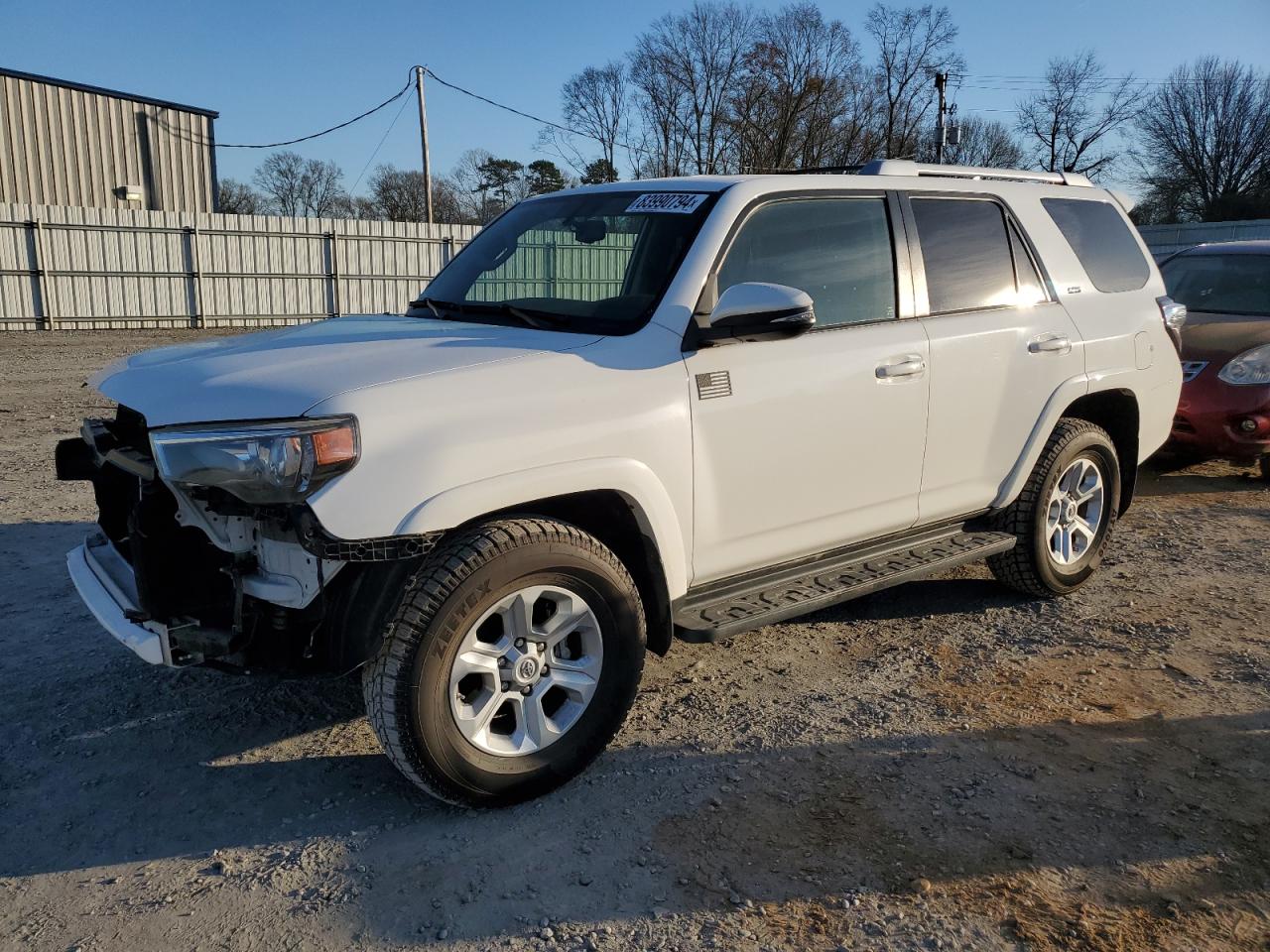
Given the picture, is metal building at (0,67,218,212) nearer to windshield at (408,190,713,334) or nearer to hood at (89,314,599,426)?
windshield at (408,190,713,334)

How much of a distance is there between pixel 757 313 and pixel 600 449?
0.72m

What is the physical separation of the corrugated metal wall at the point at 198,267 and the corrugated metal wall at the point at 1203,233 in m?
21.1

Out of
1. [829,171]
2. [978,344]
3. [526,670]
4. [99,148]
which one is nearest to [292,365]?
[526,670]

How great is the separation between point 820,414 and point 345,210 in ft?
187

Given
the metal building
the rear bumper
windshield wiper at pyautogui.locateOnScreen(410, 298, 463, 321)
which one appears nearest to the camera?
windshield wiper at pyautogui.locateOnScreen(410, 298, 463, 321)

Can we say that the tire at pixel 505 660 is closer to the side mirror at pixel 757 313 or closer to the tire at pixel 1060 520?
the side mirror at pixel 757 313

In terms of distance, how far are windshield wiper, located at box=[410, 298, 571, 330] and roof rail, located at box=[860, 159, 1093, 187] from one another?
1656 millimetres

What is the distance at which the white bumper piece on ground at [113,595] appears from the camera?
2.87 metres

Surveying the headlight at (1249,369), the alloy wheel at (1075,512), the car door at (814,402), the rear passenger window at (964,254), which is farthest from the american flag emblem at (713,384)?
the headlight at (1249,369)

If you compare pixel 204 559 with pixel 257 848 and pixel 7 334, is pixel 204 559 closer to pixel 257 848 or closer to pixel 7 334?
pixel 257 848

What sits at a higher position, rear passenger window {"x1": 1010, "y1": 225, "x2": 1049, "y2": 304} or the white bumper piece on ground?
rear passenger window {"x1": 1010, "y1": 225, "x2": 1049, "y2": 304}

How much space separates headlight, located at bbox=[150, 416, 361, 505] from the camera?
8.77 feet

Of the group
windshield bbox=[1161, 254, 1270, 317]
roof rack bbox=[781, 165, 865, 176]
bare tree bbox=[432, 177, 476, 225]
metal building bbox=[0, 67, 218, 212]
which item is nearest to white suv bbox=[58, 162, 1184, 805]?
roof rack bbox=[781, 165, 865, 176]

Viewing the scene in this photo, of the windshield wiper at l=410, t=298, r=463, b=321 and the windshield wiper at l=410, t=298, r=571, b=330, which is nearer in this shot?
the windshield wiper at l=410, t=298, r=571, b=330
